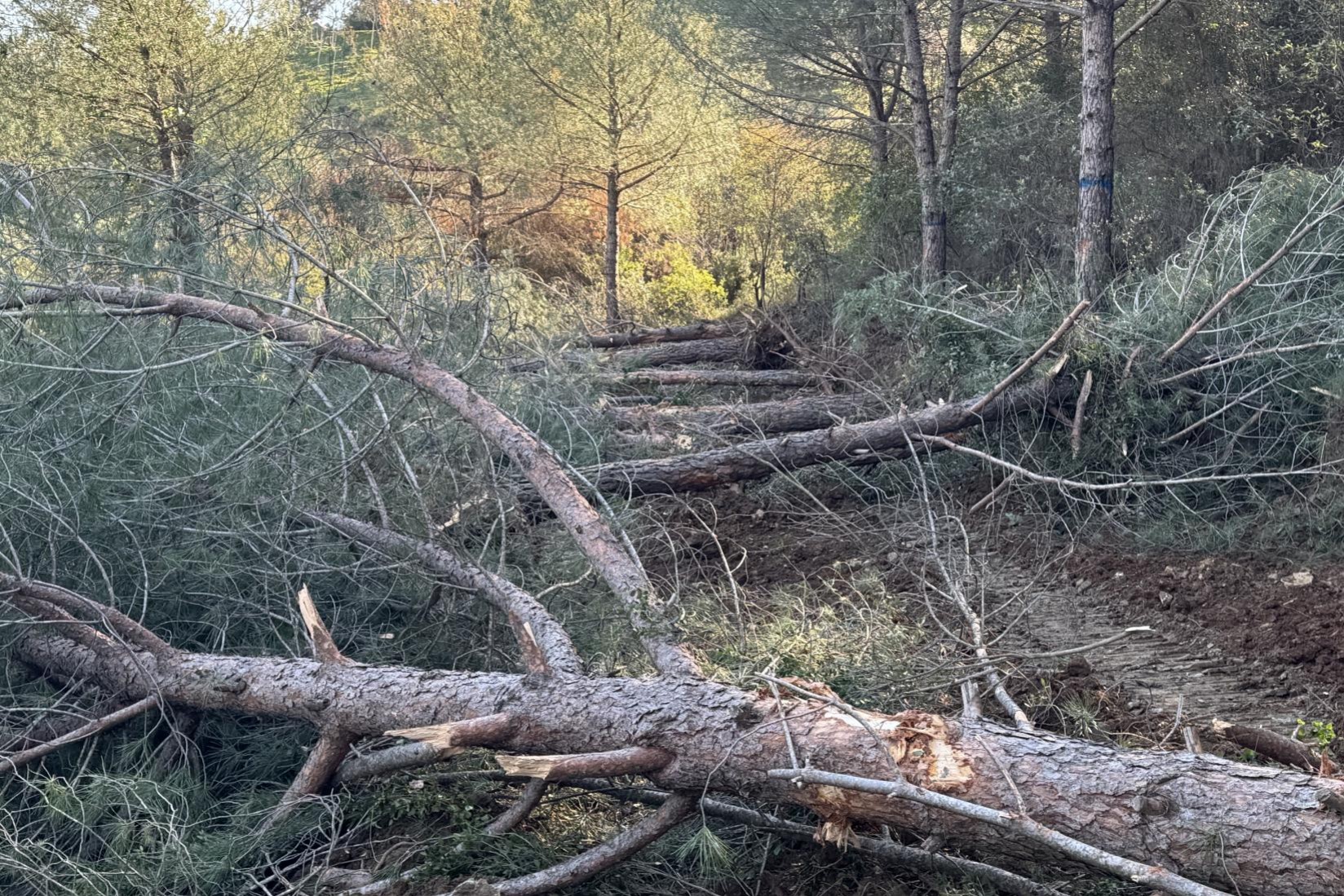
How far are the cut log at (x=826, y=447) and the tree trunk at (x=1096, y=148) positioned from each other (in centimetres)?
198

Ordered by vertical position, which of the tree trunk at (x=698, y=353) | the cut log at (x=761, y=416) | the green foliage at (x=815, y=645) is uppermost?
the tree trunk at (x=698, y=353)

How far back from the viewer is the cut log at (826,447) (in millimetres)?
6312

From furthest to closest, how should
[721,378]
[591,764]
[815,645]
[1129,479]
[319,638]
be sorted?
1. [721,378]
2. [1129,479]
3. [815,645]
4. [319,638]
5. [591,764]

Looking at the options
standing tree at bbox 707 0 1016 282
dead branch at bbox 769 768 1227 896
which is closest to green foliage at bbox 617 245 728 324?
standing tree at bbox 707 0 1016 282

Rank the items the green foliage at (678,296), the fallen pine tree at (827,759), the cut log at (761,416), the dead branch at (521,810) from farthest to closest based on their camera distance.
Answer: the green foliage at (678,296), the cut log at (761,416), the dead branch at (521,810), the fallen pine tree at (827,759)

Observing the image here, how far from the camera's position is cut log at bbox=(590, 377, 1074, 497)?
631cm

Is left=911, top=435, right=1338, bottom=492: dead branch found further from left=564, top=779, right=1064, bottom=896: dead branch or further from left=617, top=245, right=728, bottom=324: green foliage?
left=617, top=245, right=728, bottom=324: green foliage

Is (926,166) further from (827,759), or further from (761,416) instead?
(827,759)

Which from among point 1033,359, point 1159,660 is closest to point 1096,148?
point 1033,359

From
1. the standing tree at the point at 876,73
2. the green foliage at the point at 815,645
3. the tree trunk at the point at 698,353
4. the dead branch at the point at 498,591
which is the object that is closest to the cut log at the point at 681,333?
the tree trunk at the point at 698,353

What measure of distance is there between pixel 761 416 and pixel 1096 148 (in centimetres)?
332

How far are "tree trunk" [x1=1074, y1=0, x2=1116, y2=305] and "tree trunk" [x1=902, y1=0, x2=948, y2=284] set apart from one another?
8.49 feet

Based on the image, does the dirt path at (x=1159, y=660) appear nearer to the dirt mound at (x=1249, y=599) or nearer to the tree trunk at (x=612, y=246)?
the dirt mound at (x=1249, y=599)

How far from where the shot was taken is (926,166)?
37.7ft
